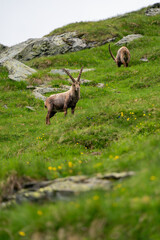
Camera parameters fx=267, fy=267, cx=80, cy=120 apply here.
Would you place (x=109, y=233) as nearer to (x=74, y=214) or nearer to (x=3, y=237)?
(x=74, y=214)

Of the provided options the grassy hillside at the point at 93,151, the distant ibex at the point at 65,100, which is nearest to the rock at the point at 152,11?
the grassy hillside at the point at 93,151

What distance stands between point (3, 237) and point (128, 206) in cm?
198

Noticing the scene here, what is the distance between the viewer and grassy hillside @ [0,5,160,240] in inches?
144

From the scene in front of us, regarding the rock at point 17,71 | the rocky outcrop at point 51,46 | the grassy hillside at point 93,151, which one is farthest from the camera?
the rocky outcrop at point 51,46

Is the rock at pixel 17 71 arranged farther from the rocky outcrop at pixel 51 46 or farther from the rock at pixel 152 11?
the rock at pixel 152 11

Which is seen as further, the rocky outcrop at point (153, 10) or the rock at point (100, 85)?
the rocky outcrop at point (153, 10)

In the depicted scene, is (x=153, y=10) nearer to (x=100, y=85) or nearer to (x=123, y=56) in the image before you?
(x=123, y=56)

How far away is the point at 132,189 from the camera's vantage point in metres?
4.05

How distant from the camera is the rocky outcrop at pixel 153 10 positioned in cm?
4681

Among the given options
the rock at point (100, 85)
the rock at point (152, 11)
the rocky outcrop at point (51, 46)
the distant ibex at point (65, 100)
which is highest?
the rock at point (152, 11)

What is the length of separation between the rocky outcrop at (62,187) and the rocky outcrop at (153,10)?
47.5 m

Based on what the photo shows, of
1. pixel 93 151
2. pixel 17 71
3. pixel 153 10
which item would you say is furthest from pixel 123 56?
pixel 153 10

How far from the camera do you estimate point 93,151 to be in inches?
390

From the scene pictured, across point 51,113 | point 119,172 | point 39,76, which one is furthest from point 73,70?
point 119,172
